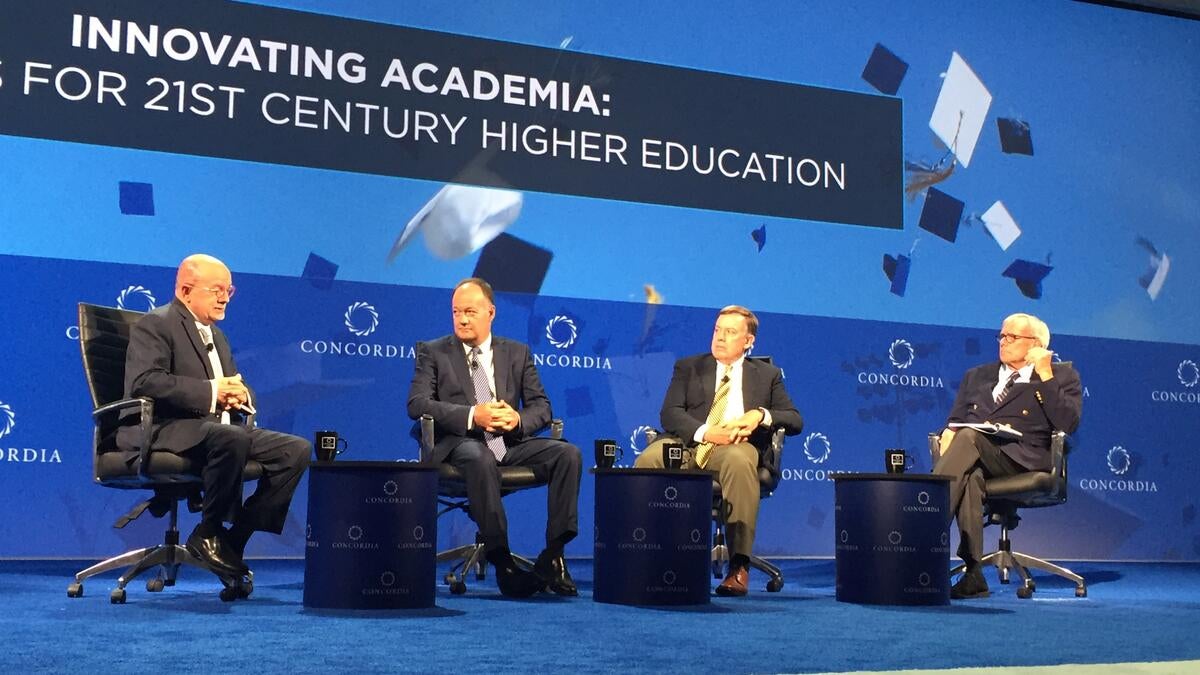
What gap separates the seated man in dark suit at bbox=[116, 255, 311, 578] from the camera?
4.57 meters

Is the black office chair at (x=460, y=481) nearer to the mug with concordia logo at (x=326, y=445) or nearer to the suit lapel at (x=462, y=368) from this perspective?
the suit lapel at (x=462, y=368)

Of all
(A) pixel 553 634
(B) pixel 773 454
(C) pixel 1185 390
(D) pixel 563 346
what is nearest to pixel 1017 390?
(B) pixel 773 454

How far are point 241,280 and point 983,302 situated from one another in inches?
164

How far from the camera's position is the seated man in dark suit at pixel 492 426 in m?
4.93

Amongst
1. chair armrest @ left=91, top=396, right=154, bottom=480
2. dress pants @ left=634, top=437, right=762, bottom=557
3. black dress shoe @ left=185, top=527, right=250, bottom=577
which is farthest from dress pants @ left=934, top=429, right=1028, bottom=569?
chair armrest @ left=91, top=396, right=154, bottom=480

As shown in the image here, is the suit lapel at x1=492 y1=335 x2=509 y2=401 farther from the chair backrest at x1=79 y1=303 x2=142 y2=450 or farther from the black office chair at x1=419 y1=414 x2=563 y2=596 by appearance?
the chair backrest at x1=79 y1=303 x2=142 y2=450

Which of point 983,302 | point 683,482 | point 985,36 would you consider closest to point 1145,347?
point 983,302

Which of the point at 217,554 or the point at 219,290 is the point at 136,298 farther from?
the point at 217,554

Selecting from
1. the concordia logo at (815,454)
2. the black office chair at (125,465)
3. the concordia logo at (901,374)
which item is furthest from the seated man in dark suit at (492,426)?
the concordia logo at (901,374)

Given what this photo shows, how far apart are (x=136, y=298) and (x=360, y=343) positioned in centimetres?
104

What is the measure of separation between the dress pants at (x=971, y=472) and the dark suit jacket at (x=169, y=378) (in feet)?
9.58

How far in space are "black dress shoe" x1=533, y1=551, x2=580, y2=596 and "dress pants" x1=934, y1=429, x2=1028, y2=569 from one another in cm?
158

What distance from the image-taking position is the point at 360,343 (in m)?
6.48

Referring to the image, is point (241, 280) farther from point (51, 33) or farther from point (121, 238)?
point (51, 33)
